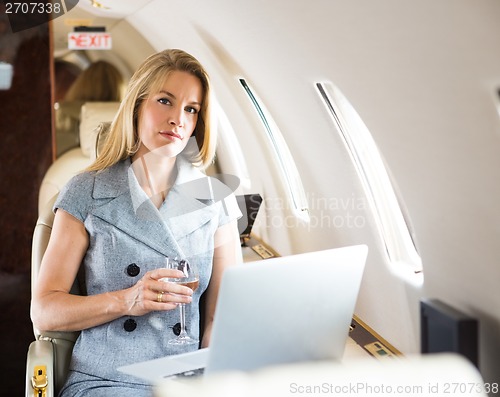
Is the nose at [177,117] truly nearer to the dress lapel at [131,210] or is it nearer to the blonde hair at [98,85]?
the dress lapel at [131,210]

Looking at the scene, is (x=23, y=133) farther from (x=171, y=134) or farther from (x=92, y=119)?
(x=171, y=134)

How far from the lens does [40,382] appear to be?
200 centimetres

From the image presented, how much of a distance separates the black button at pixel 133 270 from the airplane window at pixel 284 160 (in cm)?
55

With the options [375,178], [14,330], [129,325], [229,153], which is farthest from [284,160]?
[14,330]

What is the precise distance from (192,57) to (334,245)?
0.70m

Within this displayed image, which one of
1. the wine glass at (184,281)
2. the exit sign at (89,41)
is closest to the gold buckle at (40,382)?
the wine glass at (184,281)

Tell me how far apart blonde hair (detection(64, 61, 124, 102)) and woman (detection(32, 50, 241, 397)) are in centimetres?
44

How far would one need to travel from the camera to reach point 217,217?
2240mm

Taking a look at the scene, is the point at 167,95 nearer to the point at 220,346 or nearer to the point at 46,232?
the point at 46,232

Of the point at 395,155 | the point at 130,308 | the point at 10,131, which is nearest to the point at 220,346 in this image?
the point at 130,308

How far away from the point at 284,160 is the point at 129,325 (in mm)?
677

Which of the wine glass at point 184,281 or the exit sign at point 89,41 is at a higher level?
the exit sign at point 89,41

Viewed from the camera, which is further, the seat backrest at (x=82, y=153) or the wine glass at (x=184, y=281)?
the seat backrest at (x=82, y=153)

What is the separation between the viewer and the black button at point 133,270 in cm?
212
